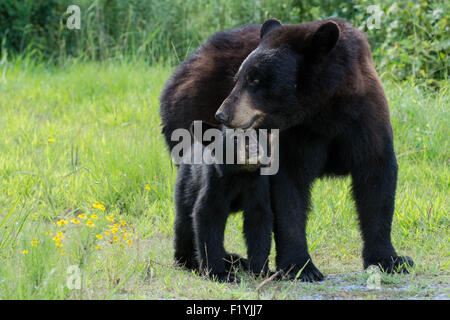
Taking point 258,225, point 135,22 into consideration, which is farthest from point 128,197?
point 135,22

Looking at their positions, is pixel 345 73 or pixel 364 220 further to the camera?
pixel 364 220

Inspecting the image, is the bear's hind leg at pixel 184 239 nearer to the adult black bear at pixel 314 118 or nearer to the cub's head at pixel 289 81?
the adult black bear at pixel 314 118

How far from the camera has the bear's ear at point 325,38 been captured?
4.00 m

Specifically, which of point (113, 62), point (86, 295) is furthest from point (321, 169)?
point (113, 62)

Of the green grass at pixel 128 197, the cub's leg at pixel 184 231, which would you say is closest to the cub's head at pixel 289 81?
the cub's leg at pixel 184 231

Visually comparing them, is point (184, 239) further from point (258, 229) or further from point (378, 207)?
point (378, 207)

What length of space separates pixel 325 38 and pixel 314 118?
1.57 feet

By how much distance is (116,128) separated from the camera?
7406 millimetres

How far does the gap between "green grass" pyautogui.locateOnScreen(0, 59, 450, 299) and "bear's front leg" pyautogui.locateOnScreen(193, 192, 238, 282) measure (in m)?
0.12

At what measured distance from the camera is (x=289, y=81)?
4.11 meters

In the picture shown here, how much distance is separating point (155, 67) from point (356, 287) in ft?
18.9

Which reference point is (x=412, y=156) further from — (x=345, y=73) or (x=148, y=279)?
(x=148, y=279)

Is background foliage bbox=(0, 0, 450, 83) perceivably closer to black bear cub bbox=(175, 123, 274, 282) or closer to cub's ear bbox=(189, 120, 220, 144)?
cub's ear bbox=(189, 120, 220, 144)

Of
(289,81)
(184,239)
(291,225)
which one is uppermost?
(289,81)
